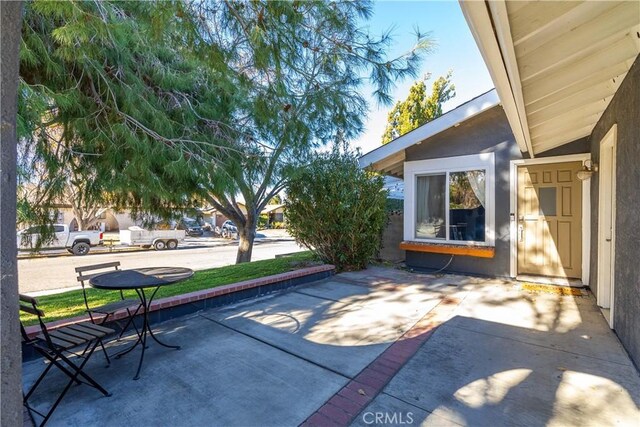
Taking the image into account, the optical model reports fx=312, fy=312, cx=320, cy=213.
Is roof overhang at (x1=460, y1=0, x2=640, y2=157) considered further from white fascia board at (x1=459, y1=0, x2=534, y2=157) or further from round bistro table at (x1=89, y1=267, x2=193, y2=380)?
round bistro table at (x1=89, y1=267, x2=193, y2=380)

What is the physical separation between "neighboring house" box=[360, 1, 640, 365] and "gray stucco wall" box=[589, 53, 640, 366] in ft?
0.06

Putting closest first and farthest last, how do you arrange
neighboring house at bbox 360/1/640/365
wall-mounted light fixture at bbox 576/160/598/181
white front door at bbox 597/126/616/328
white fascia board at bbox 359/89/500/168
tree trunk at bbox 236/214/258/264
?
neighboring house at bbox 360/1/640/365 < white front door at bbox 597/126/616/328 < wall-mounted light fixture at bbox 576/160/598/181 < white fascia board at bbox 359/89/500/168 < tree trunk at bbox 236/214/258/264

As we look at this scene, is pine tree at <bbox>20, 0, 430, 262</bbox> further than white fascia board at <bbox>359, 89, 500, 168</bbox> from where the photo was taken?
No

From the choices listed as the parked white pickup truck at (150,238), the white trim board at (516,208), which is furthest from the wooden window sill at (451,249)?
the parked white pickup truck at (150,238)

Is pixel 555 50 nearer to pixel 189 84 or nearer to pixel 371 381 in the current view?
pixel 371 381

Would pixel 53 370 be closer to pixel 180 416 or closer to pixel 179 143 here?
pixel 180 416

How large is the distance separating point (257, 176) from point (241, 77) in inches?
81.6

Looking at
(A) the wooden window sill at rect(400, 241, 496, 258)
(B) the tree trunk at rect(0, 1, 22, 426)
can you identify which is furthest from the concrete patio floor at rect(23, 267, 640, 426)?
(A) the wooden window sill at rect(400, 241, 496, 258)

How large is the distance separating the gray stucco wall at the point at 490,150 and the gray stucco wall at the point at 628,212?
8.58 feet

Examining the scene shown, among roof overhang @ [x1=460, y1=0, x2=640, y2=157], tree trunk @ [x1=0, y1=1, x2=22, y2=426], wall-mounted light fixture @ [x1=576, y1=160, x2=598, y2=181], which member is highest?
roof overhang @ [x1=460, y1=0, x2=640, y2=157]

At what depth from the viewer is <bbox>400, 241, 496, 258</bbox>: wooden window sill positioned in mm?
6365

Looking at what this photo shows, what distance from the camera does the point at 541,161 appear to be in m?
6.16

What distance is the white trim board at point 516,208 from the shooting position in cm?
560

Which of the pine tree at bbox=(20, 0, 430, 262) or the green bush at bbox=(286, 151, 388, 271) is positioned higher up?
the pine tree at bbox=(20, 0, 430, 262)
